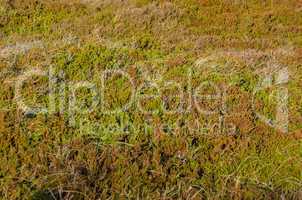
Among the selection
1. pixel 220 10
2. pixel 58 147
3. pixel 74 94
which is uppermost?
pixel 220 10

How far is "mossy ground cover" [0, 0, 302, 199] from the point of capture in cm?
910

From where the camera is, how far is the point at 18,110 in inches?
432

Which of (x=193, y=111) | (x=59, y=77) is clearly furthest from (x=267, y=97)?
(x=59, y=77)

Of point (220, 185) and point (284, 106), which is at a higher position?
point (284, 106)

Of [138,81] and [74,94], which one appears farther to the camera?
[138,81]

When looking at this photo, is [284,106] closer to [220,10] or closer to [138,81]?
[138,81]

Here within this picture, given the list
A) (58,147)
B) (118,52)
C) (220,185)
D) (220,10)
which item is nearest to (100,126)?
(58,147)

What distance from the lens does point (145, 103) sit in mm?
11930

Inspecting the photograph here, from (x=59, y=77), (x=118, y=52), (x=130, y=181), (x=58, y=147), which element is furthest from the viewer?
(x=118, y=52)

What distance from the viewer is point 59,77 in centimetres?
1261

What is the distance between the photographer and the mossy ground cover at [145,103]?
9.10 m

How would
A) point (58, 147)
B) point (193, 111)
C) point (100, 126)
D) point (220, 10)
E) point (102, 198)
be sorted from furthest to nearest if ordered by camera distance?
point (220, 10), point (193, 111), point (100, 126), point (58, 147), point (102, 198)

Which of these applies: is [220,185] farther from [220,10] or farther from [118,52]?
[220,10]

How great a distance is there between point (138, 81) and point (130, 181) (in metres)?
4.22
